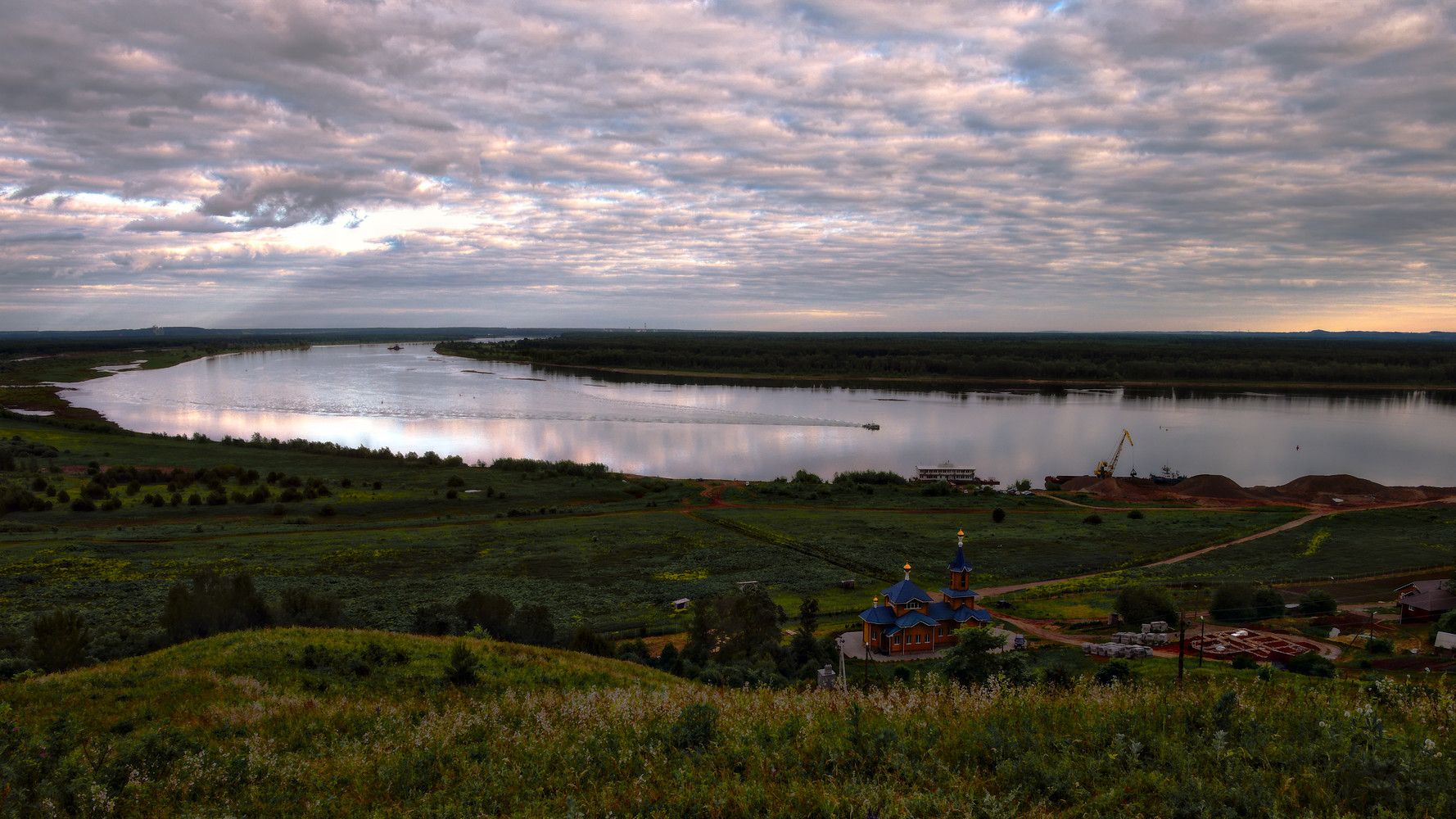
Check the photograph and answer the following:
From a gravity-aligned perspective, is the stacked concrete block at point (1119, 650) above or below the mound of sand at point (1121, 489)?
above

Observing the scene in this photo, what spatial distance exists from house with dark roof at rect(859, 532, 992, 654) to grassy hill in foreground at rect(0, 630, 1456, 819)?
10610mm

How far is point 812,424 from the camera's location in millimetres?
62844

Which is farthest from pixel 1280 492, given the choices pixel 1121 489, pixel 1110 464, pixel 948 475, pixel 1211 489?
pixel 948 475

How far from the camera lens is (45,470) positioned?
37.6m

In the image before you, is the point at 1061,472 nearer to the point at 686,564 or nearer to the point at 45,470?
the point at 686,564

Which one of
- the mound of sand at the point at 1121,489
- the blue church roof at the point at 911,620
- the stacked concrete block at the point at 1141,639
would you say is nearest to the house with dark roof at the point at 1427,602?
the stacked concrete block at the point at 1141,639

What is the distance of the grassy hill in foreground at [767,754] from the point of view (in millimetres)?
4141

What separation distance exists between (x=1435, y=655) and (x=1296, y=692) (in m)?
13.6

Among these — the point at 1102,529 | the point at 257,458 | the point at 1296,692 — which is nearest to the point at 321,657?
the point at 1296,692

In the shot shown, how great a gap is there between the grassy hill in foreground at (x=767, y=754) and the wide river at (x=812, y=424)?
123ft

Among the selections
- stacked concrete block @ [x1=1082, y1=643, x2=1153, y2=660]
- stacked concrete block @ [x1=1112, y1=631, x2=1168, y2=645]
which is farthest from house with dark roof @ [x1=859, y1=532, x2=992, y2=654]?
stacked concrete block @ [x1=1112, y1=631, x2=1168, y2=645]

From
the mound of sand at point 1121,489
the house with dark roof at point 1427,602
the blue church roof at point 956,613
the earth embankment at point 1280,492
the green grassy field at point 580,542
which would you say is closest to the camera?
the blue church roof at point 956,613

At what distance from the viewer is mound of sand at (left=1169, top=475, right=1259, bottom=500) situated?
39.5 m

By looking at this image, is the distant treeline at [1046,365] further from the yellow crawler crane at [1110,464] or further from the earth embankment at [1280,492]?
the earth embankment at [1280,492]
